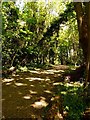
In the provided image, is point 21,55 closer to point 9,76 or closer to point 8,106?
point 9,76

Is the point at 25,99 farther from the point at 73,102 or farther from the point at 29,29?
the point at 29,29

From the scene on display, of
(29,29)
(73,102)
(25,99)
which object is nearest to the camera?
(73,102)

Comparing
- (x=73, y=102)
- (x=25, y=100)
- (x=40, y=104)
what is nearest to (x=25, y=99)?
(x=25, y=100)

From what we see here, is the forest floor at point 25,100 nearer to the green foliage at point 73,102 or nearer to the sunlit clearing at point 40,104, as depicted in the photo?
the sunlit clearing at point 40,104

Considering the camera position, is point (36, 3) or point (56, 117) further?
point (36, 3)

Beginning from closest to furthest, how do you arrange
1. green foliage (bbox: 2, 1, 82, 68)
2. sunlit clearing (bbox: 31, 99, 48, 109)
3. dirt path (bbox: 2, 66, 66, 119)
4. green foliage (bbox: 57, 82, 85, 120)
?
green foliage (bbox: 57, 82, 85, 120)
dirt path (bbox: 2, 66, 66, 119)
sunlit clearing (bbox: 31, 99, 48, 109)
green foliage (bbox: 2, 1, 82, 68)

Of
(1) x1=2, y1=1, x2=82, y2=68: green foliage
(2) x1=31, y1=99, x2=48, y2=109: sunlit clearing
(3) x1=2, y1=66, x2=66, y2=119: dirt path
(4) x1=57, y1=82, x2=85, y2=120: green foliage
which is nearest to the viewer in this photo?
(4) x1=57, y1=82, x2=85, y2=120: green foliage

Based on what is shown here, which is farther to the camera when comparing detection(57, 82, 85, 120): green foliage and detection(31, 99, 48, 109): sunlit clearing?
detection(31, 99, 48, 109): sunlit clearing

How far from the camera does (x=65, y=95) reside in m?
12.9

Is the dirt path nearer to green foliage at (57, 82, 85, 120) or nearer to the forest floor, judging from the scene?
the forest floor

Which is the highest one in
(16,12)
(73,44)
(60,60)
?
(16,12)

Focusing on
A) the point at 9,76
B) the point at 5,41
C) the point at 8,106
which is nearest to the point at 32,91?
the point at 8,106

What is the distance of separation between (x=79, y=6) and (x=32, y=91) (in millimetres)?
5977

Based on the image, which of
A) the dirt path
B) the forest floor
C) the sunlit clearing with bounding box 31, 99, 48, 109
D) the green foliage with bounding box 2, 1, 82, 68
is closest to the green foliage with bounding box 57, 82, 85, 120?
the forest floor
